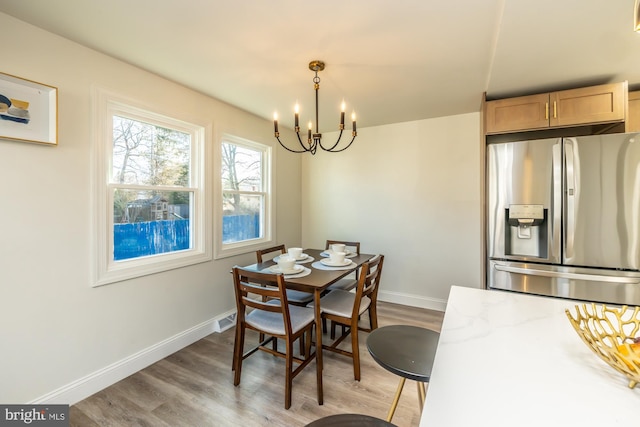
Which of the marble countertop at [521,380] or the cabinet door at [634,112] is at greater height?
the cabinet door at [634,112]

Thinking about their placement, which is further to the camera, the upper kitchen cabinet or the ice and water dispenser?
the ice and water dispenser

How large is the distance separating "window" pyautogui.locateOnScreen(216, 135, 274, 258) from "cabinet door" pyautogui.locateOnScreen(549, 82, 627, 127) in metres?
3.00

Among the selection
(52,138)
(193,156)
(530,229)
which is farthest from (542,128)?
(52,138)

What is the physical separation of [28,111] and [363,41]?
81.9 inches

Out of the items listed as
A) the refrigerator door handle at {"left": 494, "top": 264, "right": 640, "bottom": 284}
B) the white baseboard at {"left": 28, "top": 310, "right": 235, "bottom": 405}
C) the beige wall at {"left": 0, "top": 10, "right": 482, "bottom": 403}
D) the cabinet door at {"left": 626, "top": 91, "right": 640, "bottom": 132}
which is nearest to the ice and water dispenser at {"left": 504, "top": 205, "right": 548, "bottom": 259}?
the refrigerator door handle at {"left": 494, "top": 264, "right": 640, "bottom": 284}

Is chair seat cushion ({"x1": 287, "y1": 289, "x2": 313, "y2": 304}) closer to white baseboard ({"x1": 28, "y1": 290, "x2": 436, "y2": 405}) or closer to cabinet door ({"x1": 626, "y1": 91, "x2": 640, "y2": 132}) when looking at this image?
white baseboard ({"x1": 28, "y1": 290, "x2": 436, "y2": 405})

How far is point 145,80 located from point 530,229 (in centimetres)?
351

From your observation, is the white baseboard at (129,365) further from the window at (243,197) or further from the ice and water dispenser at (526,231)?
the ice and water dispenser at (526,231)

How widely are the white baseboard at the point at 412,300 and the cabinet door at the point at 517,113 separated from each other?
2.06m

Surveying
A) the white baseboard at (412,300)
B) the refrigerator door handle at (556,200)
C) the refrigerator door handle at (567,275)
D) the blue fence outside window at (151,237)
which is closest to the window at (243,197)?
the blue fence outside window at (151,237)

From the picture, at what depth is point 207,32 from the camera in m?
1.74

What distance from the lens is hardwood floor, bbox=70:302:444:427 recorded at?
1720 mm

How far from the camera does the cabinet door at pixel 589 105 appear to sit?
7.24ft

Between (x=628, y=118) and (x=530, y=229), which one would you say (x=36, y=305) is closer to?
(x=530, y=229)
